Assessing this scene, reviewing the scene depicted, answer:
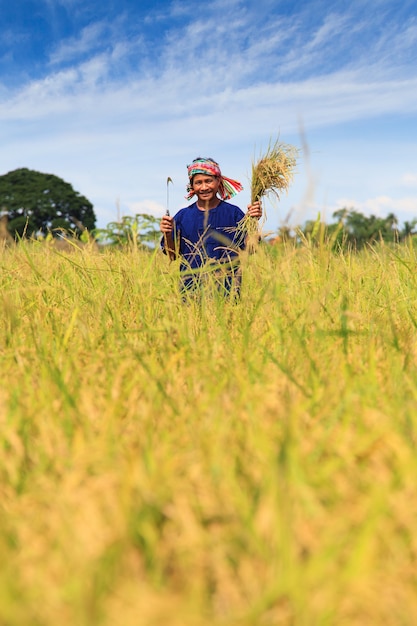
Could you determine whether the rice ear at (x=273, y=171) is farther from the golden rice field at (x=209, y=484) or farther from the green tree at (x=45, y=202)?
the green tree at (x=45, y=202)

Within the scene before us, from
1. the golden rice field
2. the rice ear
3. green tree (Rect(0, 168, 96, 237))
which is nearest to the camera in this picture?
the golden rice field

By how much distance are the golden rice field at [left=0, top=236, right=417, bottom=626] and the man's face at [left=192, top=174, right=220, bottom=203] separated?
252 cm

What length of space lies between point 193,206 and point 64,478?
11.6 feet

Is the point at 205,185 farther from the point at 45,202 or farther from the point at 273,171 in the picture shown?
the point at 45,202

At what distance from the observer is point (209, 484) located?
1.13 meters

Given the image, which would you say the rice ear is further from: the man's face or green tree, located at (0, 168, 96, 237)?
green tree, located at (0, 168, 96, 237)

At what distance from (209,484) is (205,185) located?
11.3 ft

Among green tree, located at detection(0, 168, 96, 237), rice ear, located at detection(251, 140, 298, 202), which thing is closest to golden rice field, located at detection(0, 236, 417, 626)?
rice ear, located at detection(251, 140, 298, 202)

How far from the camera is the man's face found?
428 cm

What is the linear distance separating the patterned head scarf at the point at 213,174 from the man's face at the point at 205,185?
0.13ft

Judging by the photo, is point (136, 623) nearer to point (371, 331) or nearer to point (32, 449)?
point (32, 449)

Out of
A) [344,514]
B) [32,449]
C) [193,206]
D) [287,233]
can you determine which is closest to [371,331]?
[287,233]

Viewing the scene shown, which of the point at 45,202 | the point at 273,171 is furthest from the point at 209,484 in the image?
the point at 45,202

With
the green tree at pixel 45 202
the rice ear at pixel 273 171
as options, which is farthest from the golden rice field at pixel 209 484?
the green tree at pixel 45 202
